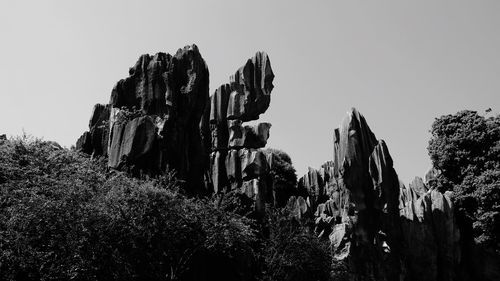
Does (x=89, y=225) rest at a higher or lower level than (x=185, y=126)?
lower

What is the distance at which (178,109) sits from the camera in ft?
107

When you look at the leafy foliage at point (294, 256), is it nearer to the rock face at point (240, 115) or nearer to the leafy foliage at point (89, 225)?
the leafy foliage at point (89, 225)

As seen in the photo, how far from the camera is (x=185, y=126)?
32.9 m

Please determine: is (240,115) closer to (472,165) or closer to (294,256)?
(294,256)

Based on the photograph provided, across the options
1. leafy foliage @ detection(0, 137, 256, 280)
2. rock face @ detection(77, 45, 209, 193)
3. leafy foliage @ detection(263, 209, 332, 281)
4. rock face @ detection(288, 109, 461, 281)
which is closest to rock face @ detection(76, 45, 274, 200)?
rock face @ detection(77, 45, 209, 193)

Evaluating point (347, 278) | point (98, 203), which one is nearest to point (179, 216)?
point (98, 203)

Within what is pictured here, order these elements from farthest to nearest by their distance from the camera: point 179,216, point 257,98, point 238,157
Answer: point 257,98 < point 238,157 < point 179,216

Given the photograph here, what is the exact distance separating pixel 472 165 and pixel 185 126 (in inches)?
1031

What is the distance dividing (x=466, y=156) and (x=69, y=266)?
1414 inches

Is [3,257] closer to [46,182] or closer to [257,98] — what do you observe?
[46,182]

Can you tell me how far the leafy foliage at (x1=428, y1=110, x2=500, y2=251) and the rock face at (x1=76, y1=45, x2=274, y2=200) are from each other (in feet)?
55.8

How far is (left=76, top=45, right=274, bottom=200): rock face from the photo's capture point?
30031 mm

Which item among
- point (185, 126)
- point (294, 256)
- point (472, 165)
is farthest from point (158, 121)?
point (472, 165)

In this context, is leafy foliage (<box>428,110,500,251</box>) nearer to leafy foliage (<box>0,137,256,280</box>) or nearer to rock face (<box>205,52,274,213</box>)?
rock face (<box>205,52,274,213</box>)
